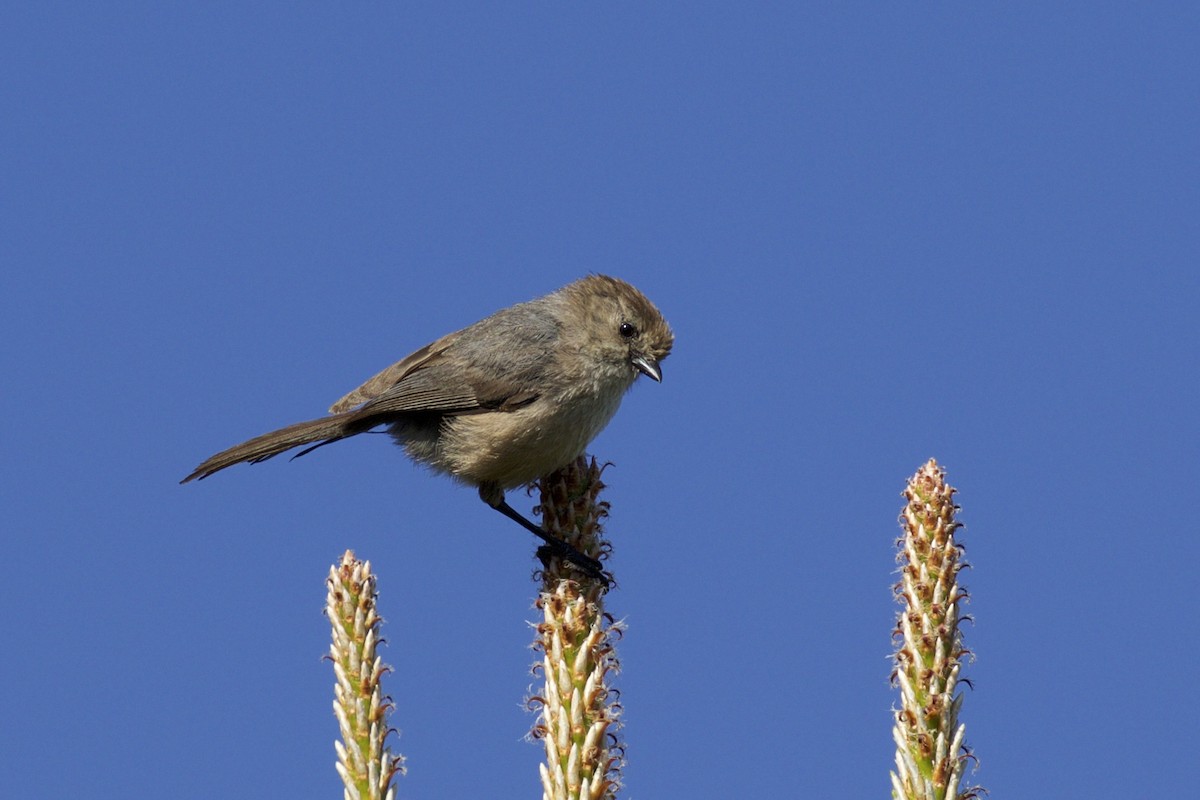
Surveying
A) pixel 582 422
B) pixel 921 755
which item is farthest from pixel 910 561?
pixel 582 422

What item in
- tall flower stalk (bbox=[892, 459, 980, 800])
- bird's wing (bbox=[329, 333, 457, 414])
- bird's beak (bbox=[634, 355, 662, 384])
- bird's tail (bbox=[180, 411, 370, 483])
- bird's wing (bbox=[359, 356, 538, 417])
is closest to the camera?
tall flower stalk (bbox=[892, 459, 980, 800])

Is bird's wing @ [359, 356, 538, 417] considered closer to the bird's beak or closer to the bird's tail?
the bird's tail

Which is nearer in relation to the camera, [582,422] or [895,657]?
[895,657]

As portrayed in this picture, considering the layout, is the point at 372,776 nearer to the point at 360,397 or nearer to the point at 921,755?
the point at 921,755

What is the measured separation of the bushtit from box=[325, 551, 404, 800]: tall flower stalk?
266 centimetres

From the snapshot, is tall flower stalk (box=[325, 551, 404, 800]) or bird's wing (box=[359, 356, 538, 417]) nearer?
tall flower stalk (box=[325, 551, 404, 800])

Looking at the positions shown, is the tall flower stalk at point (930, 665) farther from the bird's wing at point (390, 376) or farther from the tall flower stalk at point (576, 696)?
the bird's wing at point (390, 376)

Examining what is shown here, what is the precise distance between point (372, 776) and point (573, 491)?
1.78 metres

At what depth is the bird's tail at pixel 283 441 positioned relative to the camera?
562cm

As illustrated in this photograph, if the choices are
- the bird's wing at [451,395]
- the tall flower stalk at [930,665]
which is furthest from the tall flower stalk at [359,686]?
the bird's wing at [451,395]

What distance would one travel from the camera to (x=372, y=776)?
9.60ft

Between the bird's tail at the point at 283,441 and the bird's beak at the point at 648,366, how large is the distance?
1365 mm

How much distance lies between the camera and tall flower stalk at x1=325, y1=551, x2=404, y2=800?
293 centimetres

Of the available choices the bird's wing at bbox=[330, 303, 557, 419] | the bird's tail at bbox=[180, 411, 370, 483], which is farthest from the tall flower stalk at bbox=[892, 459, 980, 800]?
the bird's tail at bbox=[180, 411, 370, 483]
